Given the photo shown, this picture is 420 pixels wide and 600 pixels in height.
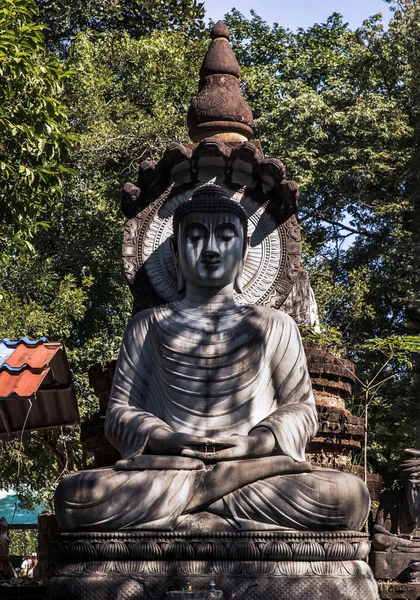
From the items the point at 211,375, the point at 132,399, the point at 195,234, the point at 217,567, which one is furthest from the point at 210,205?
the point at 217,567

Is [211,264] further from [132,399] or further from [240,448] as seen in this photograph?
[240,448]

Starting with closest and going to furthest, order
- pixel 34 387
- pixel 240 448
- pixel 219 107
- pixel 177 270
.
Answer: pixel 240 448 < pixel 177 270 < pixel 34 387 < pixel 219 107

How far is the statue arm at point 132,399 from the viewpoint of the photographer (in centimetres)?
686

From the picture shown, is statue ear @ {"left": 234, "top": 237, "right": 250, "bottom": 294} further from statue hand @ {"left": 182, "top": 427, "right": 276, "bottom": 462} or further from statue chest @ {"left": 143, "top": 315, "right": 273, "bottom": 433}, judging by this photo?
statue hand @ {"left": 182, "top": 427, "right": 276, "bottom": 462}

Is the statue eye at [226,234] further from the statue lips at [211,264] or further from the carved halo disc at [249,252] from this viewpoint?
the carved halo disc at [249,252]

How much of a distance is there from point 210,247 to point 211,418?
4.08ft

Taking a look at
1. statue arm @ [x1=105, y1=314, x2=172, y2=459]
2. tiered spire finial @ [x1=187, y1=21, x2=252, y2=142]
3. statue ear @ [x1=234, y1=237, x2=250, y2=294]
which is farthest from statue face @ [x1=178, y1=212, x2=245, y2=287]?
tiered spire finial @ [x1=187, y1=21, x2=252, y2=142]

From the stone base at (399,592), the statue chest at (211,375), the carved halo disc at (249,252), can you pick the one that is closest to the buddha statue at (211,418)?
the statue chest at (211,375)

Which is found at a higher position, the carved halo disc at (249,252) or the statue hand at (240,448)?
the carved halo disc at (249,252)

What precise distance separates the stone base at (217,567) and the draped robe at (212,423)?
12 centimetres

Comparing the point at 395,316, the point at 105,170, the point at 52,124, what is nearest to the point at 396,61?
the point at 395,316

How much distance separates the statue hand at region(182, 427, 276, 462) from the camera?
6582mm

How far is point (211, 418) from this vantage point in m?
7.13

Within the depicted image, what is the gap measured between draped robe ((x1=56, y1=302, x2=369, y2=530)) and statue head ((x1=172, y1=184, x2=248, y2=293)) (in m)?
0.26
